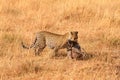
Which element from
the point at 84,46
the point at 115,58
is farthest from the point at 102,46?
the point at 115,58

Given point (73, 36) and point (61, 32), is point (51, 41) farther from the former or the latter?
point (61, 32)

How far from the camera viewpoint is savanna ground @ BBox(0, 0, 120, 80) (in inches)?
250

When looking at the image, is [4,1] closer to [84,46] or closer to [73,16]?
[73,16]

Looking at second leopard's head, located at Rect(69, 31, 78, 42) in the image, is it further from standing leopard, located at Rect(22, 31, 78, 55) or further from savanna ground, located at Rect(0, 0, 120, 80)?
savanna ground, located at Rect(0, 0, 120, 80)

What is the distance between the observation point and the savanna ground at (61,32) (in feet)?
20.8

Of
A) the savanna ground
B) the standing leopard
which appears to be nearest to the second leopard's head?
the standing leopard

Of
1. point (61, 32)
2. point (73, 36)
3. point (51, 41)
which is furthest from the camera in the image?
point (61, 32)

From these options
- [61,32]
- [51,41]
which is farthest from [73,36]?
[61,32]

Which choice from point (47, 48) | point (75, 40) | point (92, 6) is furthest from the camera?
point (92, 6)

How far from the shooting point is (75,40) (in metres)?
7.05

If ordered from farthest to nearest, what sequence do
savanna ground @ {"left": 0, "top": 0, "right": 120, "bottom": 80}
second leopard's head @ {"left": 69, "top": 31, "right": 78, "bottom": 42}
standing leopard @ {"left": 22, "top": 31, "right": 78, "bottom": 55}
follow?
standing leopard @ {"left": 22, "top": 31, "right": 78, "bottom": 55}, second leopard's head @ {"left": 69, "top": 31, "right": 78, "bottom": 42}, savanna ground @ {"left": 0, "top": 0, "right": 120, "bottom": 80}

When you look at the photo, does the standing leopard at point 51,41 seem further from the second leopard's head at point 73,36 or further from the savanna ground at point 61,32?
the savanna ground at point 61,32

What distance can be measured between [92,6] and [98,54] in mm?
3966

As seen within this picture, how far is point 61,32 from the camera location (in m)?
9.61
